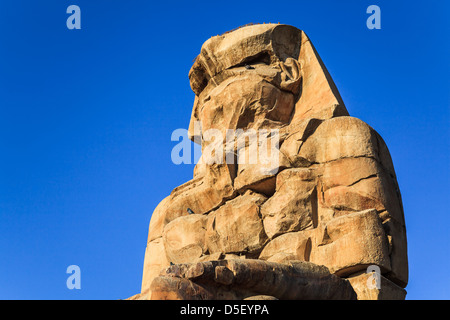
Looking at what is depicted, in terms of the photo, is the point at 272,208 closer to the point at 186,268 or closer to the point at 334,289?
the point at 334,289

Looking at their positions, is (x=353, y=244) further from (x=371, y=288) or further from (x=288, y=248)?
(x=288, y=248)

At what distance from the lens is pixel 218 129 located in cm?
1445

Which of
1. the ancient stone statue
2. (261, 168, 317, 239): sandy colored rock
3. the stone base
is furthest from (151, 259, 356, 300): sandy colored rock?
(261, 168, 317, 239): sandy colored rock

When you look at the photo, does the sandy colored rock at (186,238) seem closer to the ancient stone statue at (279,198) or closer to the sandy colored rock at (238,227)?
the ancient stone statue at (279,198)

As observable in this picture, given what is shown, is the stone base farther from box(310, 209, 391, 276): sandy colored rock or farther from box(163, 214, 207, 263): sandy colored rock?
box(163, 214, 207, 263): sandy colored rock

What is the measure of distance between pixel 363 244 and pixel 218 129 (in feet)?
14.3

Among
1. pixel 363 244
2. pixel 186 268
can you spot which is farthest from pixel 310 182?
pixel 186 268

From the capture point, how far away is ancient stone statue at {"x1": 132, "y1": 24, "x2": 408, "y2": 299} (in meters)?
10.0

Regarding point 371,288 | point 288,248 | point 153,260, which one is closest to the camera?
point 371,288

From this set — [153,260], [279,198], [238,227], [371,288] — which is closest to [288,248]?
[279,198]

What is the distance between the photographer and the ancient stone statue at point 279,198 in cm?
1005

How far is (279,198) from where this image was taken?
12.4m

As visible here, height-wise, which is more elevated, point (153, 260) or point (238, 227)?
point (153, 260)

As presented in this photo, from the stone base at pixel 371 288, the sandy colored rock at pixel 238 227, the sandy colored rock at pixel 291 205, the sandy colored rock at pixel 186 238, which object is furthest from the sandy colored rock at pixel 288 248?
the sandy colored rock at pixel 186 238
